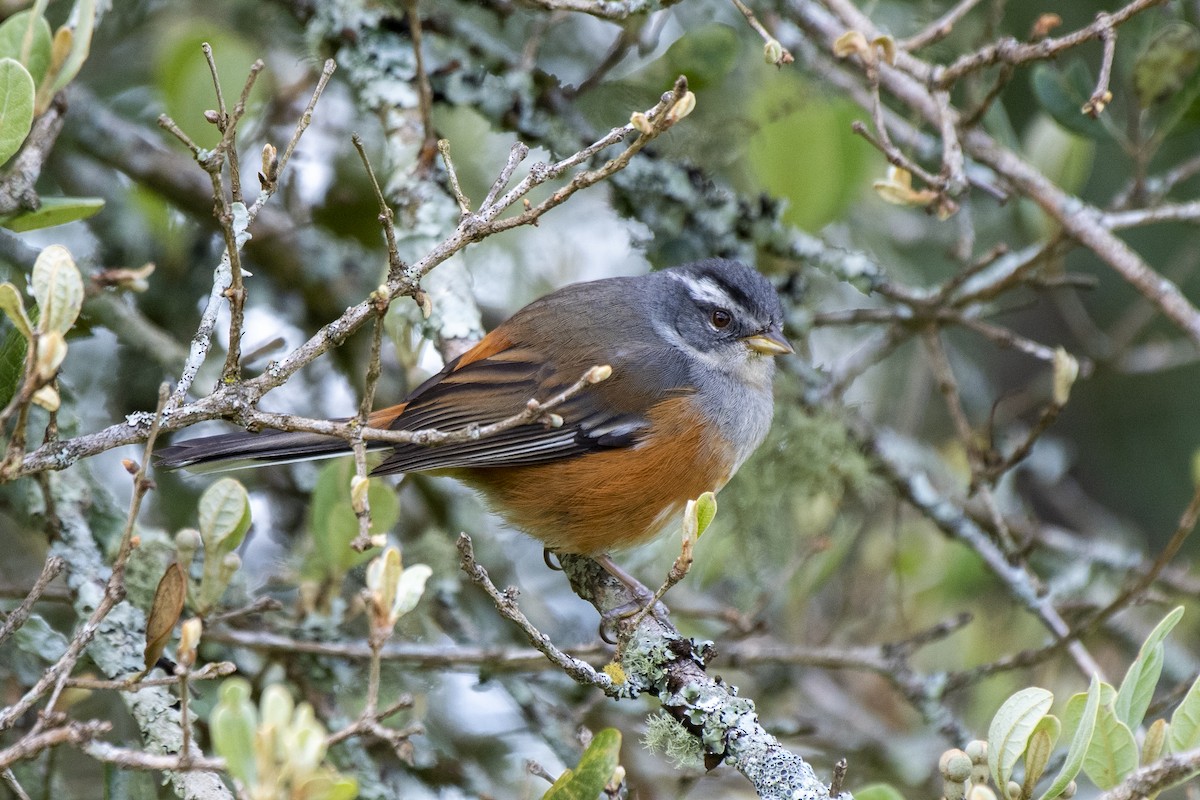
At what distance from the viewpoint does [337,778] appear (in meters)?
1.86

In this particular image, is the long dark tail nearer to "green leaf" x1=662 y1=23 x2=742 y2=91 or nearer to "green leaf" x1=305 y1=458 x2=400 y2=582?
"green leaf" x1=305 y1=458 x2=400 y2=582

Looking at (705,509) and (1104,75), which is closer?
(705,509)

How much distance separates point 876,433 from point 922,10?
1995 millimetres

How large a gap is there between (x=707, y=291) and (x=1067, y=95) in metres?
1.60

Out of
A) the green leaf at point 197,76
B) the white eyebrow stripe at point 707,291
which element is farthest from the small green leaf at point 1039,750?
the green leaf at point 197,76

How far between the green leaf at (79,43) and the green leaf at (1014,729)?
2.64 m

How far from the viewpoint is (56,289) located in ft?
7.50

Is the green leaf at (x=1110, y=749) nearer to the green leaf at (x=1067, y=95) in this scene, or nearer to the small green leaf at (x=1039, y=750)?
the small green leaf at (x=1039, y=750)

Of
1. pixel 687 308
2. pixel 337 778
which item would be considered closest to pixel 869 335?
pixel 687 308

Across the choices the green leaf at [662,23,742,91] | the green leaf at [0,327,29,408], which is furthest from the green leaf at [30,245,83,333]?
the green leaf at [662,23,742,91]

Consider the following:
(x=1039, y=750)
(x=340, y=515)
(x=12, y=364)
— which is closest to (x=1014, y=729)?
(x=1039, y=750)

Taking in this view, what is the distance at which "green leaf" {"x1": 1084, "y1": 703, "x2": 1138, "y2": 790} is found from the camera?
2346 mm

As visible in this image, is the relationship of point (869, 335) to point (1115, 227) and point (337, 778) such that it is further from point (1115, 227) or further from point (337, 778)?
point (337, 778)

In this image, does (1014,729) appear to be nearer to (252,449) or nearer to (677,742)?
(677,742)
